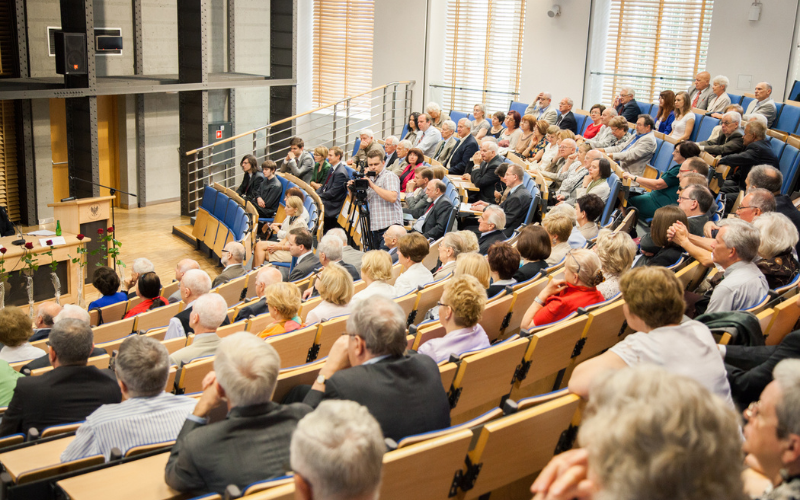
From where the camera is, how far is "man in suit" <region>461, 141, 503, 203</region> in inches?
290

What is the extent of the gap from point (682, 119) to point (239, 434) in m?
7.03

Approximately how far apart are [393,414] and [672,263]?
2.21 m

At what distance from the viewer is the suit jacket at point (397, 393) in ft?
7.07

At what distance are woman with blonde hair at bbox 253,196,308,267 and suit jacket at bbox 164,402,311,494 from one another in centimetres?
475

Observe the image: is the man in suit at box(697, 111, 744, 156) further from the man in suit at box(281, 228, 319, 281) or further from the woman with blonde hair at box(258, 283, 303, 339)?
the woman with blonde hair at box(258, 283, 303, 339)

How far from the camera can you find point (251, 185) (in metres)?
8.92

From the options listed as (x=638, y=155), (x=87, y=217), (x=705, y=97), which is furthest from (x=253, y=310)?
(x=705, y=97)

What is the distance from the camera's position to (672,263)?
12.2 ft

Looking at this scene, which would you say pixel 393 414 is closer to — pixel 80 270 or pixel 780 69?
pixel 80 270

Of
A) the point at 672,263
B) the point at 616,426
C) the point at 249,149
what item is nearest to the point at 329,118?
the point at 249,149

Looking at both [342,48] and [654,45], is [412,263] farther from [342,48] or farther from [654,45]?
[342,48]

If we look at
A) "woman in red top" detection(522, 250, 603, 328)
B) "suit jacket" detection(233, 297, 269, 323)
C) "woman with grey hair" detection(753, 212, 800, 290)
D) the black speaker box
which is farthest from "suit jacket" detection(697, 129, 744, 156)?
the black speaker box

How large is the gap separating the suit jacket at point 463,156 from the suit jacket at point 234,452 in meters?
6.71

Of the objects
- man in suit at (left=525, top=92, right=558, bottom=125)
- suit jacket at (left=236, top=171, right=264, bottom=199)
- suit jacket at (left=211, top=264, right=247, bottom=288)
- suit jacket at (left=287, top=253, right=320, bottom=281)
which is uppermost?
man in suit at (left=525, top=92, right=558, bottom=125)
